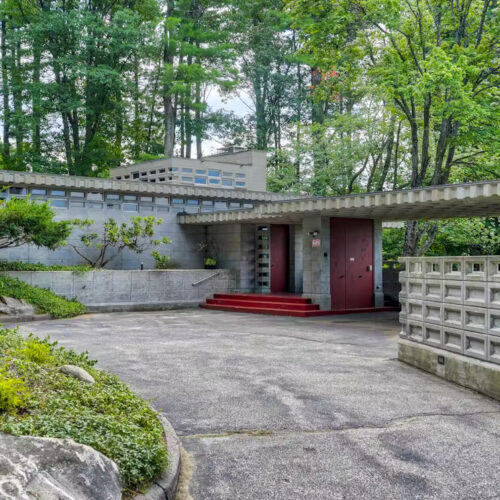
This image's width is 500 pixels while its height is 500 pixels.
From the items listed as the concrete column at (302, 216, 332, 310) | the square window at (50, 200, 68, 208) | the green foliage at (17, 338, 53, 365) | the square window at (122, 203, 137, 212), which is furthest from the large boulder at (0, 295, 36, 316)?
the green foliage at (17, 338, 53, 365)

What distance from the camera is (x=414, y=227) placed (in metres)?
19.8

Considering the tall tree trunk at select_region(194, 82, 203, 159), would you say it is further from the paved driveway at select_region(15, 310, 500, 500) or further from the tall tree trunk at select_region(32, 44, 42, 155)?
the paved driveway at select_region(15, 310, 500, 500)

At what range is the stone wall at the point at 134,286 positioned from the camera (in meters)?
17.4

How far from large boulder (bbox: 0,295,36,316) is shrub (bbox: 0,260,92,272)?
1.94 meters

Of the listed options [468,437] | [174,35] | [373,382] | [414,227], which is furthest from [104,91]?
[468,437]

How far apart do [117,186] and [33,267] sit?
12.9 feet

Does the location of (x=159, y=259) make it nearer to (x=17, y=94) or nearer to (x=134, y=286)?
(x=134, y=286)

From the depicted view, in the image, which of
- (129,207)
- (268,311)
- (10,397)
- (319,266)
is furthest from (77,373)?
(129,207)

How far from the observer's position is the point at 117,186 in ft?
64.0

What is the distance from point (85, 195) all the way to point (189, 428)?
14798 mm

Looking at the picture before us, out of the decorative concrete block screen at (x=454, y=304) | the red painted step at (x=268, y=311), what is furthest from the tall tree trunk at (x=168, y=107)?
the decorative concrete block screen at (x=454, y=304)

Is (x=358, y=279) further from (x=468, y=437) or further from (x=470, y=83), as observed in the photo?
(x=468, y=437)

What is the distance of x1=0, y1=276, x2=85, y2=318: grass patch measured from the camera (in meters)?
15.7

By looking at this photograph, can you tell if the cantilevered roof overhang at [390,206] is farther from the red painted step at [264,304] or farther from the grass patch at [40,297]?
the grass patch at [40,297]
